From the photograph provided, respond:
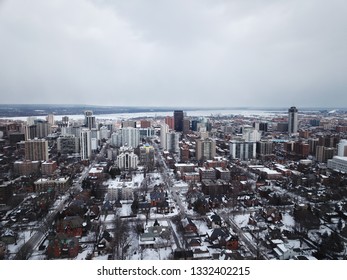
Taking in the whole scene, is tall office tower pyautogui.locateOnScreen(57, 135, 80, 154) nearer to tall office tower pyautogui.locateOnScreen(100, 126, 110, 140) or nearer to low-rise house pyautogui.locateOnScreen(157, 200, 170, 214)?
tall office tower pyautogui.locateOnScreen(100, 126, 110, 140)

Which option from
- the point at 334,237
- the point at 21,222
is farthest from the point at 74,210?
the point at 334,237

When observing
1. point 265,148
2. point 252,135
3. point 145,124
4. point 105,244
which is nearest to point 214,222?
point 105,244

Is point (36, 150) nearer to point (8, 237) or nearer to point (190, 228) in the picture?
point (8, 237)

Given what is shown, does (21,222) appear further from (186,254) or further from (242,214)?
(242,214)

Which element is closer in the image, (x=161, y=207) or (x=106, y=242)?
(x=106, y=242)

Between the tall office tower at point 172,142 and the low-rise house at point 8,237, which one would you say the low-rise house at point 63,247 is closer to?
the low-rise house at point 8,237

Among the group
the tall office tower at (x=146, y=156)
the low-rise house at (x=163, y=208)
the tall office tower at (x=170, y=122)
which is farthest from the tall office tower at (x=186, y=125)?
the low-rise house at (x=163, y=208)
